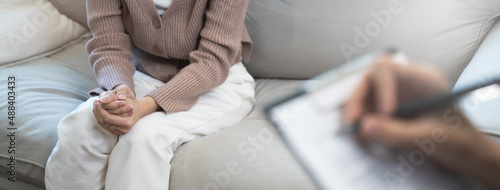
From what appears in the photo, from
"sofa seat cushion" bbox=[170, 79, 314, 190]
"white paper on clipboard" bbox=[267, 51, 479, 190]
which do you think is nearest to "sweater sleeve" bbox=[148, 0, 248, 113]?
"sofa seat cushion" bbox=[170, 79, 314, 190]

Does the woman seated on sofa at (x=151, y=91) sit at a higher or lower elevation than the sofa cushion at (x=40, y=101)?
higher

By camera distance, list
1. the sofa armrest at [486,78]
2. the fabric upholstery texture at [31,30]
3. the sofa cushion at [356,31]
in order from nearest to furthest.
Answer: the sofa armrest at [486,78]
the sofa cushion at [356,31]
the fabric upholstery texture at [31,30]

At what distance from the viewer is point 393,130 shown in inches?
12.6

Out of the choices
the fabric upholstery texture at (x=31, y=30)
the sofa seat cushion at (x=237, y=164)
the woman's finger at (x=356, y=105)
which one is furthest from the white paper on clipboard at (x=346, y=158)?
the fabric upholstery texture at (x=31, y=30)

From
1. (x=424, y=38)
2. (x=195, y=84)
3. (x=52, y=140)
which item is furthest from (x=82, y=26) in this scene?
(x=424, y=38)

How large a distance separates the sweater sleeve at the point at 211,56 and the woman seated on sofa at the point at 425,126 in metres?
0.60

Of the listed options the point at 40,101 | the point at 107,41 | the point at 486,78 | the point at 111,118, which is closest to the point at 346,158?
the point at 486,78

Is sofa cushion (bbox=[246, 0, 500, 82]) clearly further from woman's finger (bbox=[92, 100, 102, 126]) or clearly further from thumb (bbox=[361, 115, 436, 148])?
thumb (bbox=[361, 115, 436, 148])

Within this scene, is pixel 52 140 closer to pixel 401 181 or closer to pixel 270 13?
pixel 270 13

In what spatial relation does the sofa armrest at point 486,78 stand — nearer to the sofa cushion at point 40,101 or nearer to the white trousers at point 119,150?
the white trousers at point 119,150

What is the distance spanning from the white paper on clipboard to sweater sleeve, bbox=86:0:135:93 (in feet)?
2.03

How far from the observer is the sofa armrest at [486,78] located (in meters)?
0.53

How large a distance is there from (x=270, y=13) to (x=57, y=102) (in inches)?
24.7

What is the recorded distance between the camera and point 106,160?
0.86 metres
